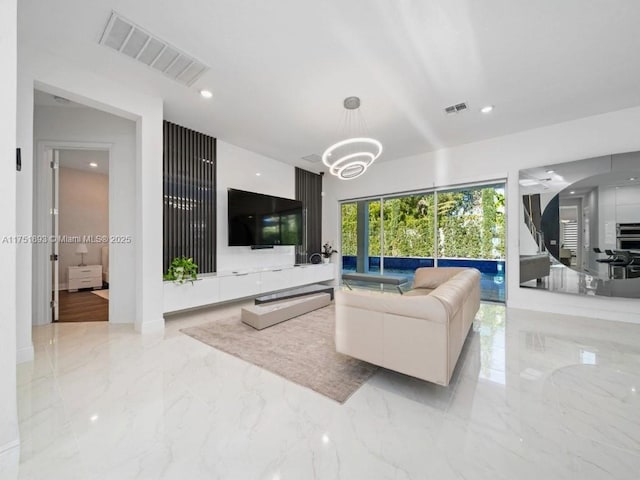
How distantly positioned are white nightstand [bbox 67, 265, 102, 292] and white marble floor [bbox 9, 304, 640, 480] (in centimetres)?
430

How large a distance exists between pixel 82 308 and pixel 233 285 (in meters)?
2.60

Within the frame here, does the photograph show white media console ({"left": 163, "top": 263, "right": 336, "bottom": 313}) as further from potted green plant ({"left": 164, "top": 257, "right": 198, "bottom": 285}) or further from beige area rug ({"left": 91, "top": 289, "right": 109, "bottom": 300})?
beige area rug ({"left": 91, "top": 289, "right": 109, "bottom": 300})

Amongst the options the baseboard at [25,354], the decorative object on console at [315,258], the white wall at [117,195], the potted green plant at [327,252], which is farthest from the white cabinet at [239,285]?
the potted green plant at [327,252]

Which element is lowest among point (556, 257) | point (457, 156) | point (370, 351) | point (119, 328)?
point (119, 328)

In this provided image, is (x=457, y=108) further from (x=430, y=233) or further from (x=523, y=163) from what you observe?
(x=430, y=233)

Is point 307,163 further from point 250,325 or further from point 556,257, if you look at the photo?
point 556,257

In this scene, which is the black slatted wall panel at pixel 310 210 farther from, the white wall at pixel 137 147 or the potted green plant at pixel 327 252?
the white wall at pixel 137 147

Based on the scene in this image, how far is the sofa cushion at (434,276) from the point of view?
387 cm

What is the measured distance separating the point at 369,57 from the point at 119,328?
14.4 feet

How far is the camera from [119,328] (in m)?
3.44

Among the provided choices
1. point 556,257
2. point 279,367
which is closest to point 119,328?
point 279,367

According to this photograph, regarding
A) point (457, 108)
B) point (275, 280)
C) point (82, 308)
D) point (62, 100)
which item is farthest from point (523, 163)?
point (82, 308)

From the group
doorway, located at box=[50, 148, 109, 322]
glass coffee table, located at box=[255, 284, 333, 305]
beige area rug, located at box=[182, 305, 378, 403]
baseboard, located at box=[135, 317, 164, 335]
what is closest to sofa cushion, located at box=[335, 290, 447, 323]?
beige area rug, located at box=[182, 305, 378, 403]

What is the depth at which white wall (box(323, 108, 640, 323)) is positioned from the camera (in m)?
3.74
